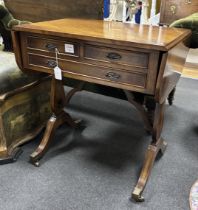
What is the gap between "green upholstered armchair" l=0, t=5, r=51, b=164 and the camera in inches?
57.2

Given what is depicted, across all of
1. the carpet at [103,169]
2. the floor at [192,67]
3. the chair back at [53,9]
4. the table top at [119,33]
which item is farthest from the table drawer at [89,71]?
the floor at [192,67]

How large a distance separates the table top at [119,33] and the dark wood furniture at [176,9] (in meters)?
1.52

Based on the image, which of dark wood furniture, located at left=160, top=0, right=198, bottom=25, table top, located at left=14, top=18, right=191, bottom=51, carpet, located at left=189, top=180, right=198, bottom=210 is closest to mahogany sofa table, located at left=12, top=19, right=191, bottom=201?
table top, located at left=14, top=18, right=191, bottom=51

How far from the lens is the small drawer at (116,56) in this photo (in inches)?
41.1

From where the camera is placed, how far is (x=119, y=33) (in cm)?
116

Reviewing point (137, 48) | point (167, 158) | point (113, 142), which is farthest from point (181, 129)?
point (137, 48)

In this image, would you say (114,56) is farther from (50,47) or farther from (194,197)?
(194,197)

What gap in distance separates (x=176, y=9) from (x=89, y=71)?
6.40 ft

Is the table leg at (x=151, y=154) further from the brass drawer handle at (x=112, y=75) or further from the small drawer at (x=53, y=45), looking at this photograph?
the small drawer at (x=53, y=45)

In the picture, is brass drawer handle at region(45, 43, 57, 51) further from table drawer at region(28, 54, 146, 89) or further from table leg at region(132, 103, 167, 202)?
table leg at region(132, 103, 167, 202)

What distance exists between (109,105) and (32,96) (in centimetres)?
78

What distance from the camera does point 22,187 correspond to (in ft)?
4.40

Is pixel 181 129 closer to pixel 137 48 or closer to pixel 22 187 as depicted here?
pixel 137 48

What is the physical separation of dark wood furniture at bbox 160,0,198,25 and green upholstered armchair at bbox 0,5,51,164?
170 centimetres
